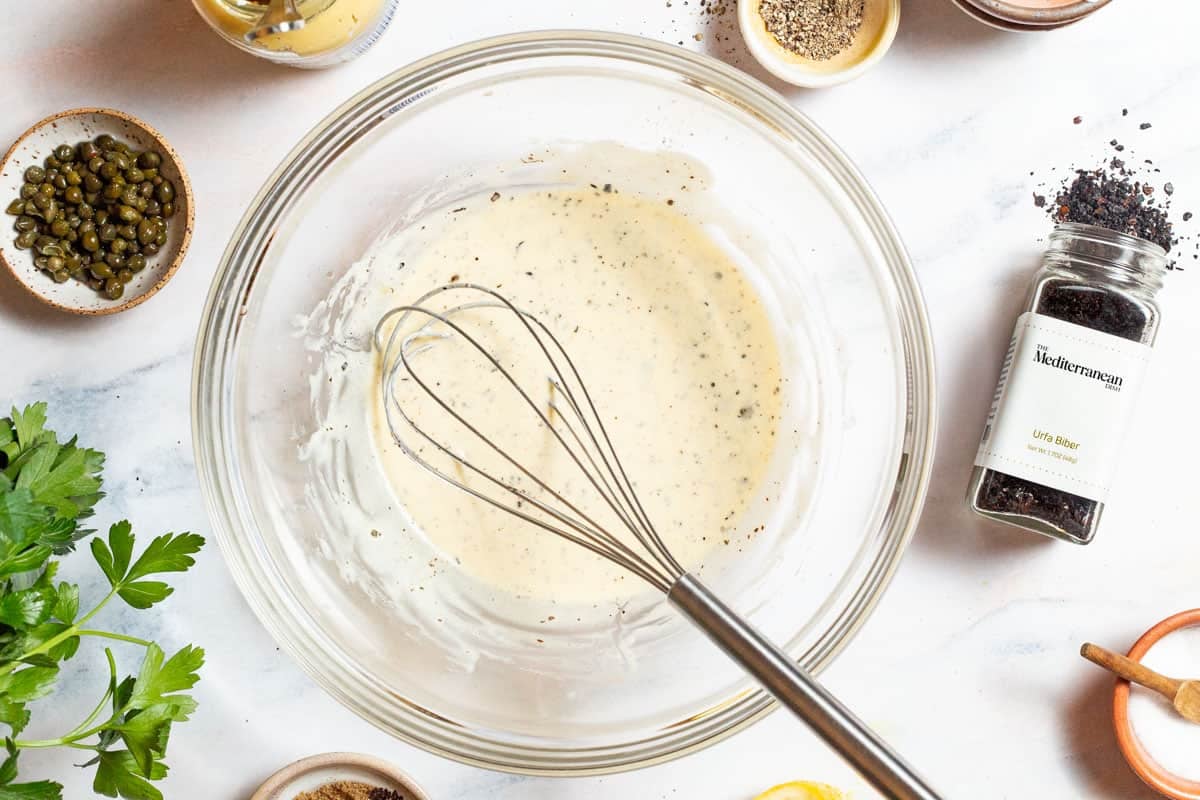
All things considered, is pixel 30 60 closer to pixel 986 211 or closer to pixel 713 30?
pixel 713 30

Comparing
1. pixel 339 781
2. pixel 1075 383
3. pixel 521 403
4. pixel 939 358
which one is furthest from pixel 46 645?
pixel 1075 383

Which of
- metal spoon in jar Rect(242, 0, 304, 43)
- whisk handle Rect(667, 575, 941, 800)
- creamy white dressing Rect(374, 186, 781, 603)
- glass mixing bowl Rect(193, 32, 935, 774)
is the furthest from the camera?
creamy white dressing Rect(374, 186, 781, 603)

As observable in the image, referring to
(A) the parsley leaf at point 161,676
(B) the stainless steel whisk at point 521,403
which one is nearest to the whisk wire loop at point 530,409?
(B) the stainless steel whisk at point 521,403

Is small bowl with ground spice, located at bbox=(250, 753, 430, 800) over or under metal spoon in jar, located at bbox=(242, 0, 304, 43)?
under

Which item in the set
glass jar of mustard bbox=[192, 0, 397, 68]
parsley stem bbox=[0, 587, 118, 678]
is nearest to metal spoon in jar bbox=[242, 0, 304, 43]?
glass jar of mustard bbox=[192, 0, 397, 68]

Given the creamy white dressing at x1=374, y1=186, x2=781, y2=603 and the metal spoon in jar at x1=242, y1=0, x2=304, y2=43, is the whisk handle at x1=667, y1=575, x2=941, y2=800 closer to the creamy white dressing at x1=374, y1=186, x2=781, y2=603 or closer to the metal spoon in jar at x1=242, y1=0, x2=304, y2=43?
the creamy white dressing at x1=374, y1=186, x2=781, y2=603
